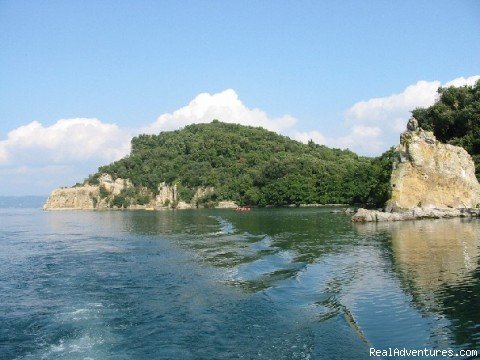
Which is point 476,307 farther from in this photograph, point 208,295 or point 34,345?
point 34,345

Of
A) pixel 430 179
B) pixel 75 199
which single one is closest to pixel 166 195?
pixel 75 199

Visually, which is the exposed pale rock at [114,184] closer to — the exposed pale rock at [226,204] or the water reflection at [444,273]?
the exposed pale rock at [226,204]

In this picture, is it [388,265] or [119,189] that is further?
[119,189]

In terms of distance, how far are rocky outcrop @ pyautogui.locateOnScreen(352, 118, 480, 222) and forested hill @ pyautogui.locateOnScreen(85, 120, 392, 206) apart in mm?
27637

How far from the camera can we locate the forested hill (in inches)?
5192

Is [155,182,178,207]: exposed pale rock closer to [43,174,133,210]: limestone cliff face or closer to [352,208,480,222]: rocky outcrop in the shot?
[43,174,133,210]: limestone cliff face

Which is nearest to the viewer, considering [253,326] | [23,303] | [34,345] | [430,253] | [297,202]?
[34,345]

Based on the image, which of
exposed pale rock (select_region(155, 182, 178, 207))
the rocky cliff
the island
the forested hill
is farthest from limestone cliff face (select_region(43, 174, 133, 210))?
exposed pale rock (select_region(155, 182, 178, 207))

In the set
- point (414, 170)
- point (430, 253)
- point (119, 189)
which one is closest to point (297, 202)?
point (414, 170)

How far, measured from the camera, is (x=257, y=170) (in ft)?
528

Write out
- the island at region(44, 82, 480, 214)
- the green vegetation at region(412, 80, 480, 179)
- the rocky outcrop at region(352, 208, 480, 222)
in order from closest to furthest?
the rocky outcrop at region(352, 208, 480, 222) < the island at region(44, 82, 480, 214) < the green vegetation at region(412, 80, 480, 179)

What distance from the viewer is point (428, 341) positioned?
16516 mm

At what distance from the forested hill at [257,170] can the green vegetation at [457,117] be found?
1205cm

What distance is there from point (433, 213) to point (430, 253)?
3624cm
